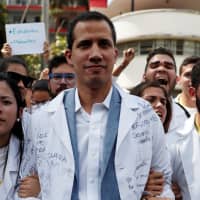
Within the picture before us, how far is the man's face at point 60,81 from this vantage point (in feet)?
16.4

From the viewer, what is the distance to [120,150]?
3016mm

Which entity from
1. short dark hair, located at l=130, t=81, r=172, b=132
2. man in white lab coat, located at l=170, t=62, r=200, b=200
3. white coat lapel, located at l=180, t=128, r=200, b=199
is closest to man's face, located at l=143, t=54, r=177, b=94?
short dark hair, located at l=130, t=81, r=172, b=132

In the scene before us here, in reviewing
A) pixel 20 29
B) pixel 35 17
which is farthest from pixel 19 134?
pixel 35 17

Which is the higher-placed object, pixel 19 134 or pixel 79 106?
pixel 79 106

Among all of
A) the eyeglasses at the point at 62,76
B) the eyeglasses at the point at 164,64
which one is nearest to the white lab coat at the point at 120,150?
the eyeglasses at the point at 62,76

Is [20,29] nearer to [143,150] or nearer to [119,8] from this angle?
[143,150]

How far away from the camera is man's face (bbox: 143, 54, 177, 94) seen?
5.23m

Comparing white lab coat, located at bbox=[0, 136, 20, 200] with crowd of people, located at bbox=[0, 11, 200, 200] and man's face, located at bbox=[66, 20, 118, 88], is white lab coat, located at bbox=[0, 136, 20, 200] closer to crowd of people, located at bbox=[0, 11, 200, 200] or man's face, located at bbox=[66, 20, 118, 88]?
crowd of people, located at bbox=[0, 11, 200, 200]

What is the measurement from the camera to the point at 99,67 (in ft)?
9.97

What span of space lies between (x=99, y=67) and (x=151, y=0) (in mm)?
25686

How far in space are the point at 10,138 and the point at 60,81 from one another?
5.75ft

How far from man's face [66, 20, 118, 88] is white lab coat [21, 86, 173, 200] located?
21 cm

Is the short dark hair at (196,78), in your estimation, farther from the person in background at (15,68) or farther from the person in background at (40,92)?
the person in background at (40,92)

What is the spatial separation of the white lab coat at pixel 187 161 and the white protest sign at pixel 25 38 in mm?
3369
